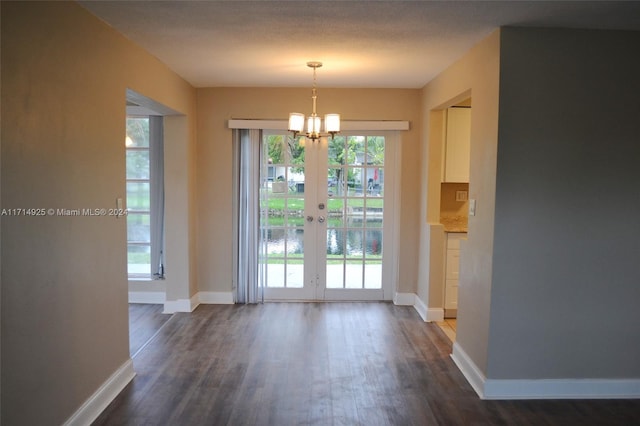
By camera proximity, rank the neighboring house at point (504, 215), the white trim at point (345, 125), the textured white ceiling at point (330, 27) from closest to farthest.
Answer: the neighboring house at point (504, 215)
the textured white ceiling at point (330, 27)
the white trim at point (345, 125)

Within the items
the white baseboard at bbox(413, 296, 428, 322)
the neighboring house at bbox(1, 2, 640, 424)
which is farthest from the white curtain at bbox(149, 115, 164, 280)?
the white baseboard at bbox(413, 296, 428, 322)

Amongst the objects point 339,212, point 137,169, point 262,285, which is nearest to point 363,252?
point 339,212

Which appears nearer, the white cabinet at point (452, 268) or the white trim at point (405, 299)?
the white cabinet at point (452, 268)

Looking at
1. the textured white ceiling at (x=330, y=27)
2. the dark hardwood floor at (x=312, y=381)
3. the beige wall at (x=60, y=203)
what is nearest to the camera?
the beige wall at (x=60, y=203)

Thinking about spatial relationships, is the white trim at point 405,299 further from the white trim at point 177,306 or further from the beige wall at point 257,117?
the white trim at point 177,306

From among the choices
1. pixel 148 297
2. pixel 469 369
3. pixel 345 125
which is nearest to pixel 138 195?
pixel 148 297

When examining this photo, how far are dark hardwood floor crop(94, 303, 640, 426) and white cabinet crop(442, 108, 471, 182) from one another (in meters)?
1.60

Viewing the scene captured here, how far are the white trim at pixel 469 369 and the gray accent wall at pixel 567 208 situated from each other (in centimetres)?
12

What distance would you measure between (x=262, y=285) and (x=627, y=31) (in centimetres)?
387

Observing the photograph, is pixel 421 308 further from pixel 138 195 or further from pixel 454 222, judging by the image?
pixel 138 195

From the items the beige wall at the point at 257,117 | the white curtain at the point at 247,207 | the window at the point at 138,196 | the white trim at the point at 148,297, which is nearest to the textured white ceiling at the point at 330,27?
the beige wall at the point at 257,117

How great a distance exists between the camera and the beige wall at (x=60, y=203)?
188cm

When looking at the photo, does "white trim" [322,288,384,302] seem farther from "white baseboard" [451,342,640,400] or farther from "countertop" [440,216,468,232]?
"white baseboard" [451,342,640,400]

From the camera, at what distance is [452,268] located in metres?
4.36
